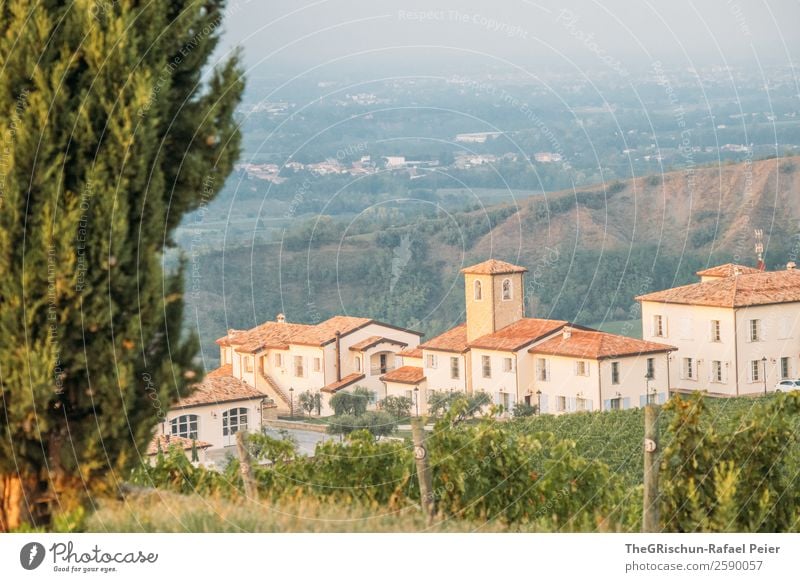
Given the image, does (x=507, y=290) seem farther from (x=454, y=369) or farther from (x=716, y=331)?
(x=716, y=331)

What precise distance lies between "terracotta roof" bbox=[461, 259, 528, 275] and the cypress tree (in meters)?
6.76

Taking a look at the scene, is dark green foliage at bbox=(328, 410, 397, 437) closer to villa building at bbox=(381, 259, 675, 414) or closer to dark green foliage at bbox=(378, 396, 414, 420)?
dark green foliage at bbox=(378, 396, 414, 420)

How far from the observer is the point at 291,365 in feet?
42.3

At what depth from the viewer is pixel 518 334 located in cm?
1420

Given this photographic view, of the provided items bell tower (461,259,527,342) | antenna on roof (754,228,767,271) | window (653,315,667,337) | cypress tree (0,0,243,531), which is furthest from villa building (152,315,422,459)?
cypress tree (0,0,243,531)

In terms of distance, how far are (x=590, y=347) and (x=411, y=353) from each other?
7.89 feet

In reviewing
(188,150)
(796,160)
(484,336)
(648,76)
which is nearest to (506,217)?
(484,336)

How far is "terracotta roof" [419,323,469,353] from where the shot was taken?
13.8 metres

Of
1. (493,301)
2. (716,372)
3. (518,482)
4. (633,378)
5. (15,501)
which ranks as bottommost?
(518,482)

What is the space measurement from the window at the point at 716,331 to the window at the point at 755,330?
0.35 m

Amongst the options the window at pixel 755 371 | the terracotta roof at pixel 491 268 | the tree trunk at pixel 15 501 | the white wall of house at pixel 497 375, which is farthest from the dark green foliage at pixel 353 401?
the tree trunk at pixel 15 501

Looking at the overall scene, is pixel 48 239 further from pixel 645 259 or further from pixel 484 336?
pixel 645 259

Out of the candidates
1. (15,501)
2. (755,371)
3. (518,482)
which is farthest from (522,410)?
(15,501)
